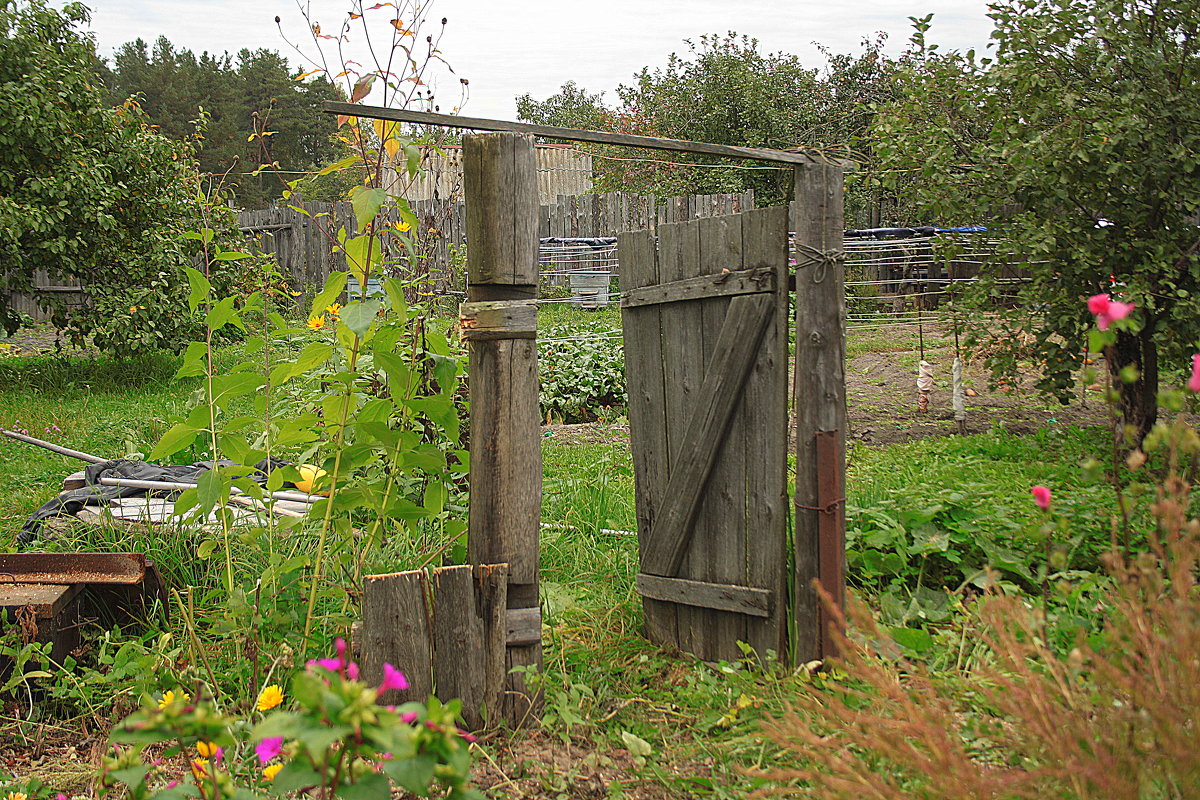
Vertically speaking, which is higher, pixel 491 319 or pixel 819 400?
pixel 491 319

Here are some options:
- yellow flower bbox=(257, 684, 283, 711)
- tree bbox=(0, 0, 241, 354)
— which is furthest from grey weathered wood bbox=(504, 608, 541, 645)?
tree bbox=(0, 0, 241, 354)

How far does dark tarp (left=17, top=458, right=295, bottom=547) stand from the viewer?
392cm

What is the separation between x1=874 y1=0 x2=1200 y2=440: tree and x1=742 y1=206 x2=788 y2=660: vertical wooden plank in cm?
283

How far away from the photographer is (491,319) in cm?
261

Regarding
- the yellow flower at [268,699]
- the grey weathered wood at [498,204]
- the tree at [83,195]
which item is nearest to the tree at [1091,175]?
the grey weathered wood at [498,204]

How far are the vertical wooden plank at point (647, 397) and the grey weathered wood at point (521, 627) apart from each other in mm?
802

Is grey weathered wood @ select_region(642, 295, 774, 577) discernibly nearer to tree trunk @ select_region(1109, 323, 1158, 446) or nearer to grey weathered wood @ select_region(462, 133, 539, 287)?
grey weathered wood @ select_region(462, 133, 539, 287)

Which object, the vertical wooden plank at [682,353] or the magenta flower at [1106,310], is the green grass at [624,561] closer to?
the vertical wooden plank at [682,353]

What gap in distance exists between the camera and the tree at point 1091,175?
16.1ft

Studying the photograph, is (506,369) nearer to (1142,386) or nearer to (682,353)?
(682,353)

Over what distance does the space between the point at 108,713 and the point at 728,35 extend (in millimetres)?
21761

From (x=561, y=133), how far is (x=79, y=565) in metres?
2.25

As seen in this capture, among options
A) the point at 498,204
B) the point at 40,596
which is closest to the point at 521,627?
the point at 498,204

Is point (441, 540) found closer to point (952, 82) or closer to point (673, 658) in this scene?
point (673, 658)
